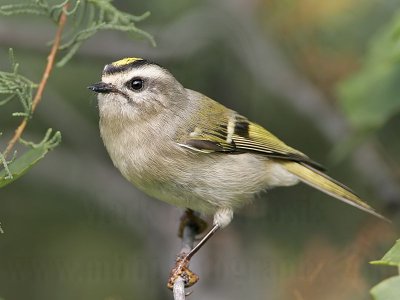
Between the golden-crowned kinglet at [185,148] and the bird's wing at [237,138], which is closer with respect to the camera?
the golden-crowned kinglet at [185,148]

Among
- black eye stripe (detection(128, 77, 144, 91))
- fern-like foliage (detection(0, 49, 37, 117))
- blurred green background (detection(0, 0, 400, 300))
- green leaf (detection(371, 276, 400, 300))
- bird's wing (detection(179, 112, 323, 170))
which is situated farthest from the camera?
blurred green background (detection(0, 0, 400, 300))

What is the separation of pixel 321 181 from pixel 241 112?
1.27 meters

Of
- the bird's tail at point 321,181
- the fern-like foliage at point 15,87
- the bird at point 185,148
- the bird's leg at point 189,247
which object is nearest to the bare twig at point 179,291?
the bird's leg at point 189,247

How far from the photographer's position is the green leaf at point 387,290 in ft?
5.29

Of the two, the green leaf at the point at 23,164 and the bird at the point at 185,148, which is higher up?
the bird at the point at 185,148

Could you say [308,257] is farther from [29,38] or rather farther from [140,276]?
[29,38]

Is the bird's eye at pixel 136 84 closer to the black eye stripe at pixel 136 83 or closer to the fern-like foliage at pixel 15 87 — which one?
the black eye stripe at pixel 136 83

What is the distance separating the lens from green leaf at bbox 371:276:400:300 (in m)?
1.61

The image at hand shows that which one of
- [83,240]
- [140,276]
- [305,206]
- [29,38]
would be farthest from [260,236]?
[29,38]

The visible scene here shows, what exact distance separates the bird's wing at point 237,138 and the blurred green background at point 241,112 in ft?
2.09

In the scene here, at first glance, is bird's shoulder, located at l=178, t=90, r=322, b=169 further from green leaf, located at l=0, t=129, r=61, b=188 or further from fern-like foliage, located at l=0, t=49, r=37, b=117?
green leaf, located at l=0, t=129, r=61, b=188

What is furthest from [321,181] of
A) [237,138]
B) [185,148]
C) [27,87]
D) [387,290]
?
[387,290]

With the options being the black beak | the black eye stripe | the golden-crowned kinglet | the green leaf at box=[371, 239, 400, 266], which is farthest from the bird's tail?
the green leaf at box=[371, 239, 400, 266]

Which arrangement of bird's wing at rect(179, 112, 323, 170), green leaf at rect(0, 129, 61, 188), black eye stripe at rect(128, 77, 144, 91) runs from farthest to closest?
bird's wing at rect(179, 112, 323, 170) → black eye stripe at rect(128, 77, 144, 91) → green leaf at rect(0, 129, 61, 188)
